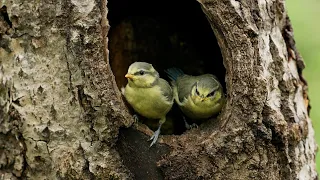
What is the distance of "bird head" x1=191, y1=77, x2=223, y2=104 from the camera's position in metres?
3.75

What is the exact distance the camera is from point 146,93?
12.5 feet

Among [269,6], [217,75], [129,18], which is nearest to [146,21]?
[129,18]

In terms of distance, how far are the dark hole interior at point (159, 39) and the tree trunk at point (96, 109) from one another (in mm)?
1349

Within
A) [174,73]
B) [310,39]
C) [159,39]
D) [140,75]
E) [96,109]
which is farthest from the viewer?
[310,39]

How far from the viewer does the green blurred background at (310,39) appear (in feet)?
16.4

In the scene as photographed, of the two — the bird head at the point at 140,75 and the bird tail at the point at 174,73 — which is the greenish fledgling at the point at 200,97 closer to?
the bird tail at the point at 174,73

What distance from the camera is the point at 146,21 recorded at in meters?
4.91

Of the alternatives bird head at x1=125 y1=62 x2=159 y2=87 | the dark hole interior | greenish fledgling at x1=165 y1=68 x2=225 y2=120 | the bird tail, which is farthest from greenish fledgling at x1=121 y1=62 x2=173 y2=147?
the dark hole interior

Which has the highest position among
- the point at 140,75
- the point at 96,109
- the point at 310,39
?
the point at 310,39

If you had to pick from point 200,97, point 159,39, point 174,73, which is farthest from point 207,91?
point 159,39

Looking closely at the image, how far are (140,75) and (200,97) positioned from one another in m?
0.45

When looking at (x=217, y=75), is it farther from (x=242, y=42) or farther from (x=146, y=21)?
(x=242, y=42)

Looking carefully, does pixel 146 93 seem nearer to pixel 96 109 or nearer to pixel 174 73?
pixel 174 73

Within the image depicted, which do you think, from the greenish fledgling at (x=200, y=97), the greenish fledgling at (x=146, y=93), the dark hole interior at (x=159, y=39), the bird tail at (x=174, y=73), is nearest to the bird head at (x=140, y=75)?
the greenish fledgling at (x=146, y=93)
